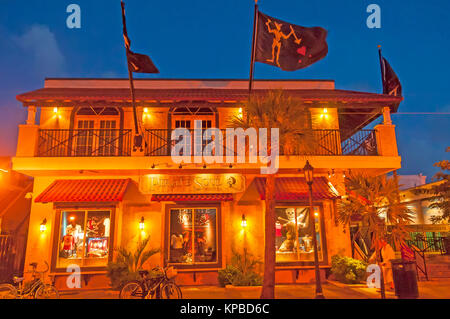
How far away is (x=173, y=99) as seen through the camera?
43.8 feet

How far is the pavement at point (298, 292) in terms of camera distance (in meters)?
10.2

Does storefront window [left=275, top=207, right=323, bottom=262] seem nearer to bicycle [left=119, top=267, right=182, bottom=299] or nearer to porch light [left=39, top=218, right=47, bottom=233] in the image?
bicycle [left=119, top=267, right=182, bottom=299]

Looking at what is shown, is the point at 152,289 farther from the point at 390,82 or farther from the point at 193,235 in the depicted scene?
the point at 390,82

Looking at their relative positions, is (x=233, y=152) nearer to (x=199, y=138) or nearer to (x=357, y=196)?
(x=199, y=138)

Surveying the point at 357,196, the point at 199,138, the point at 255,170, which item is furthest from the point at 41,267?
the point at 357,196

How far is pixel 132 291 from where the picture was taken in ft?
29.0

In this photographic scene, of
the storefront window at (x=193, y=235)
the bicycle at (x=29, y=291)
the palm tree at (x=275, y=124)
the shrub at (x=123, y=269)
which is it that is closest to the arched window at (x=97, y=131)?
the storefront window at (x=193, y=235)

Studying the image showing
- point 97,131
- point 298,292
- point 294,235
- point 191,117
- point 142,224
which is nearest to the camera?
point 298,292

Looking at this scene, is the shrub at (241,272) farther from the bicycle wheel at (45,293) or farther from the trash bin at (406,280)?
the bicycle wheel at (45,293)

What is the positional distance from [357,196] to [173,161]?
703 centimetres

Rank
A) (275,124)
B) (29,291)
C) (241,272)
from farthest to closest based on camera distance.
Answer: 1. (241,272)
2. (275,124)
3. (29,291)

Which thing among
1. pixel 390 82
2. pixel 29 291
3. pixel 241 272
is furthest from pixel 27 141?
pixel 390 82

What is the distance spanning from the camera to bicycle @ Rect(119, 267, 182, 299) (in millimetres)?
8672

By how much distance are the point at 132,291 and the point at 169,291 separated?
103cm
